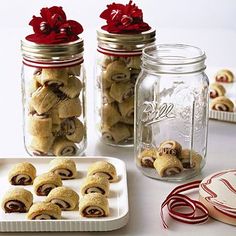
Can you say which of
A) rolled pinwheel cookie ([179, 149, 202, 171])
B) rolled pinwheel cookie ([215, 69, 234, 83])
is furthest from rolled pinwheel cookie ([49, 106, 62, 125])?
rolled pinwheel cookie ([215, 69, 234, 83])

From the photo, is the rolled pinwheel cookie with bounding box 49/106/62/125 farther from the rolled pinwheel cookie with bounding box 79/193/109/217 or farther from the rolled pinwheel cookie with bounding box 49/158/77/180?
the rolled pinwheel cookie with bounding box 79/193/109/217

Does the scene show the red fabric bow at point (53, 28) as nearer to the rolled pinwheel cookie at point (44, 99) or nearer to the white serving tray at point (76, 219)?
the rolled pinwheel cookie at point (44, 99)

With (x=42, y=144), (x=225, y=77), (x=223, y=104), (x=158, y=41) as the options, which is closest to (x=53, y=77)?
(x=42, y=144)

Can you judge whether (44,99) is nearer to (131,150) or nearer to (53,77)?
(53,77)

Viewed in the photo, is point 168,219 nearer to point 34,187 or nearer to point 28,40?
point 34,187

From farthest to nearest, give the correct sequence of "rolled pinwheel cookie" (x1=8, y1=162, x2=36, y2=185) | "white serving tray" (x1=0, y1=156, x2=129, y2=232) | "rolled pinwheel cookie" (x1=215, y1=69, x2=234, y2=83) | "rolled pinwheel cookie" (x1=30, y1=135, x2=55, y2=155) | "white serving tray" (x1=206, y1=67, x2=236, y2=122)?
A: "rolled pinwheel cookie" (x1=215, y1=69, x2=234, y2=83), "white serving tray" (x1=206, y1=67, x2=236, y2=122), "rolled pinwheel cookie" (x1=30, y1=135, x2=55, y2=155), "rolled pinwheel cookie" (x1=8, y1=162, x2=36, y2=185), "white serving tray" (x1=0, y1=156, x2=129, y2=232)

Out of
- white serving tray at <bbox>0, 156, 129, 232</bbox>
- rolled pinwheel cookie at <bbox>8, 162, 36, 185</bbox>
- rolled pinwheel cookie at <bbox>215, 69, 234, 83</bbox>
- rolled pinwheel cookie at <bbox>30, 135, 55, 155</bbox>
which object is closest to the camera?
white serving tray at <bbox>0, 156, 129, 232</bbox>
